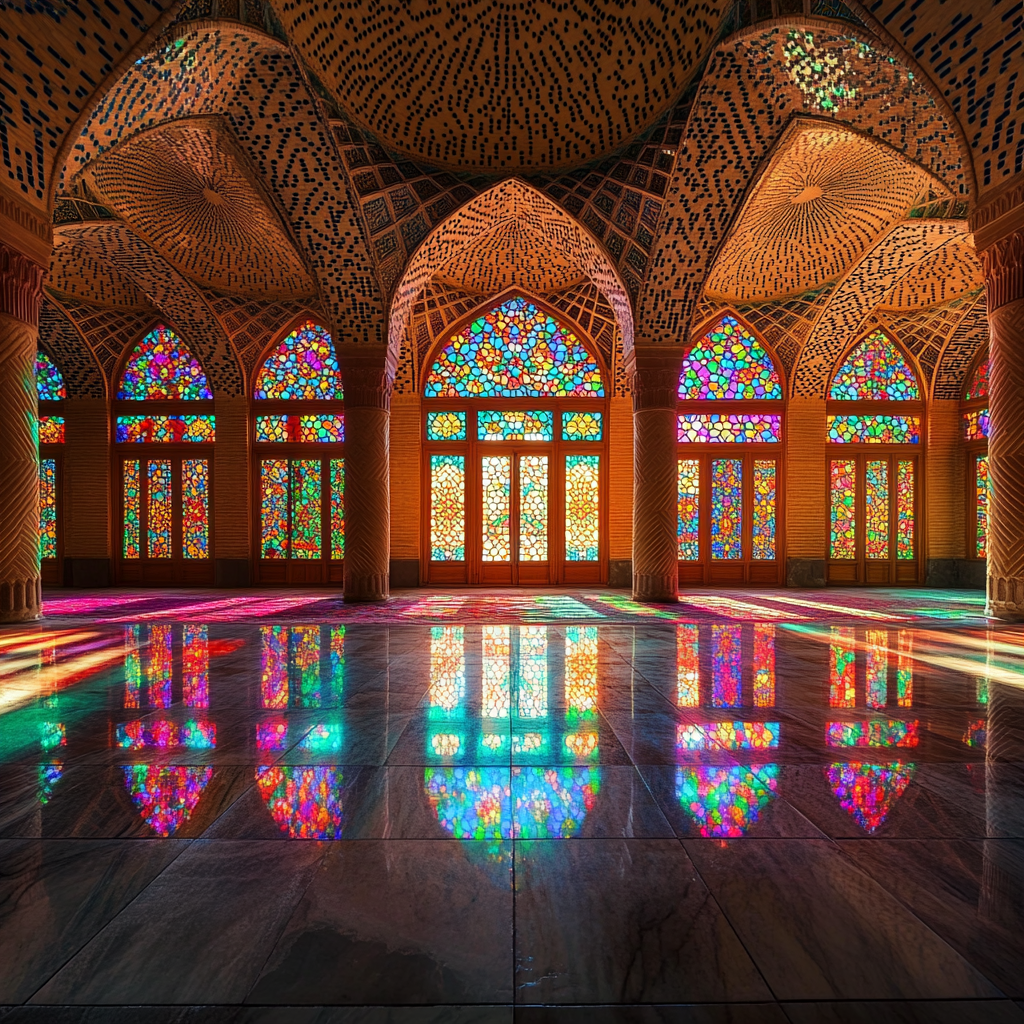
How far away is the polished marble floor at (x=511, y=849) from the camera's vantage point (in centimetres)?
131

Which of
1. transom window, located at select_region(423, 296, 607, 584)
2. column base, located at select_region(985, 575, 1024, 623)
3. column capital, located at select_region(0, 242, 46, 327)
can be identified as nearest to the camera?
column capital, located at select_region(0, 242, 46, 327)

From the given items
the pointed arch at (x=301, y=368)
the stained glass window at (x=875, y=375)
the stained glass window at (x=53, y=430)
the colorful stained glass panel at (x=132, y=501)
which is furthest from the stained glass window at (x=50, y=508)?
the stained glass window at (x=875, y=375)

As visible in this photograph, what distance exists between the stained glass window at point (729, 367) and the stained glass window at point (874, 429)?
150cm

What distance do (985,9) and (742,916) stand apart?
8295 millimetres

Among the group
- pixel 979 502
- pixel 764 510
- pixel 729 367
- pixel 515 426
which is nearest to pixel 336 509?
pixel 515 426

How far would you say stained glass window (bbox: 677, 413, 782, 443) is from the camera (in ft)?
45.6

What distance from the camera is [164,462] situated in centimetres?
1402

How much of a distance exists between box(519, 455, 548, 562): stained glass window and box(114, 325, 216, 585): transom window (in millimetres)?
6464

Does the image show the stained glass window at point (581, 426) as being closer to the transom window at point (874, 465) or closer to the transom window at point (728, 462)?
the transom window at point (728, 462)

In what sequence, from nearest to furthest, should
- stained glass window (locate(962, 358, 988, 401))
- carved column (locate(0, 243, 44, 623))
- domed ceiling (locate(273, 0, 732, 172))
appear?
carved column (locate(0, 243, 44, 623)) < domed ceiling (locate(273, 0, 732, 172)) < stained glass window (locate(962, 358, 988, 401))

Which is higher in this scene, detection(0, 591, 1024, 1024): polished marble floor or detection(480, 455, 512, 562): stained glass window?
detection(480, 455, 512, 562): stained glass window

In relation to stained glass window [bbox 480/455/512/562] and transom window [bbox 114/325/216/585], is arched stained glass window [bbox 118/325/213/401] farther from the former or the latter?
stained glass window [bbox 480/455/512/562]

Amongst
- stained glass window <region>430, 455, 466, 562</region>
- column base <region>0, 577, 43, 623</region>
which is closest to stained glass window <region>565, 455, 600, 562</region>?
stained glass window <region>430, 455, 466, 562</region>

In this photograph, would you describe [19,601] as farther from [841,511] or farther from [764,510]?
[841,511]
